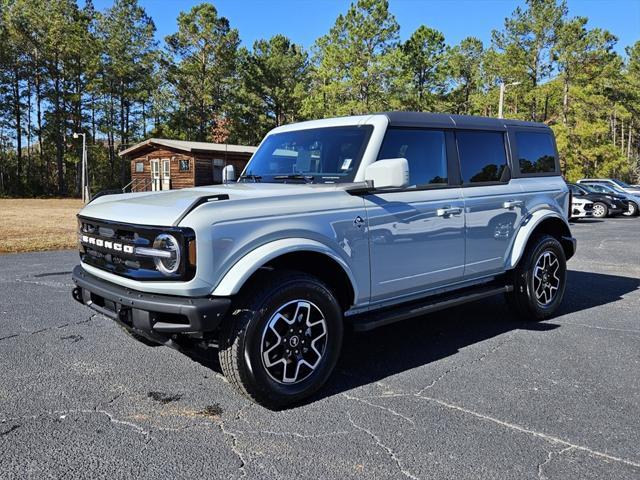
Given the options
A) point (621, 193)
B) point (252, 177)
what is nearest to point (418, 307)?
point (252, 177)

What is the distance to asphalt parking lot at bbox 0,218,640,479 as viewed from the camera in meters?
2.75

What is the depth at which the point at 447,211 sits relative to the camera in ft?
14.6

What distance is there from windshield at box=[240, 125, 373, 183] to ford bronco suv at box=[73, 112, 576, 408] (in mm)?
13

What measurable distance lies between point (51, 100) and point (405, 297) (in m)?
48.2

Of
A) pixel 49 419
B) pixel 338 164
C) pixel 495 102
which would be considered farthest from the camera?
pixel 495 102

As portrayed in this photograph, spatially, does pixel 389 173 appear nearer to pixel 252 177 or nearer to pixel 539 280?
pixel 252 177

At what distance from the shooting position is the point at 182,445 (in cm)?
295

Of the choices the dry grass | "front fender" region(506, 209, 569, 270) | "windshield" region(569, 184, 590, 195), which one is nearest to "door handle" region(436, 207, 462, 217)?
"front fender" region(506, 209, 569, 270)

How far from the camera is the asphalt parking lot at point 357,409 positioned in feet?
9.03

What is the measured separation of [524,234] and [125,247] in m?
3.76

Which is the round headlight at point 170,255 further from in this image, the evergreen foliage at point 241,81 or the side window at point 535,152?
the evergreen foliage at point 241,81

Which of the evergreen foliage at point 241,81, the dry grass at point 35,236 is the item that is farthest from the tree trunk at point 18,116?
the dry grass at point 35,236

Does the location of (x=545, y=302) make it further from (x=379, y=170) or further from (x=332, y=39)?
(x=332, y=39)

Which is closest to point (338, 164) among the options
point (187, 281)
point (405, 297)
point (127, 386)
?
point (405, 297)
